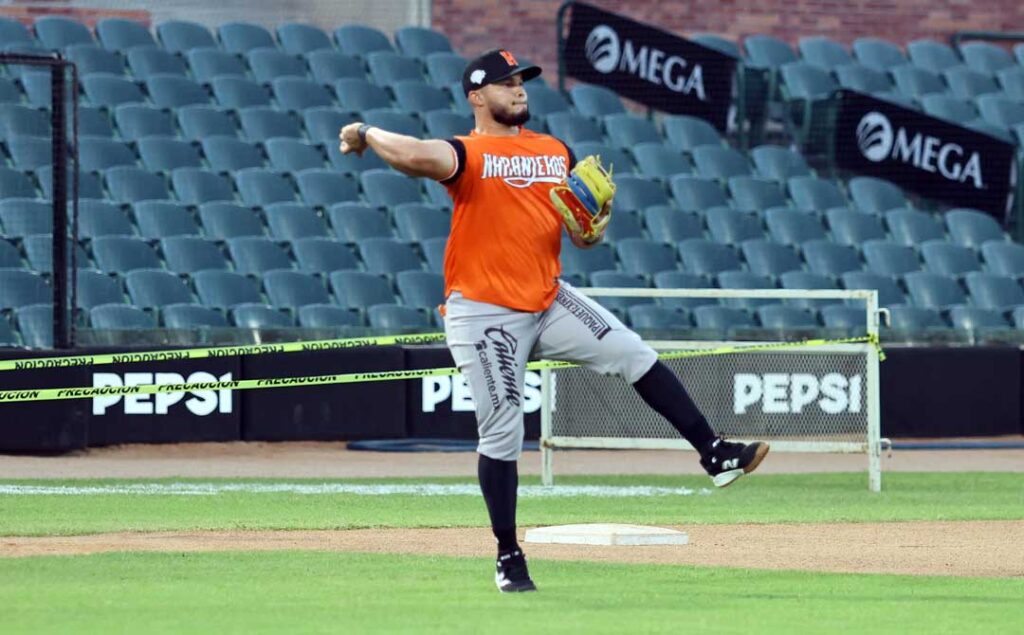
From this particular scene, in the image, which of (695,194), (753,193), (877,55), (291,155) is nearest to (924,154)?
(877,55)

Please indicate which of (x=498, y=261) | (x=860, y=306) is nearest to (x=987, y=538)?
(x=498, y=261)

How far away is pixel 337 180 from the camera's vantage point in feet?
63.3

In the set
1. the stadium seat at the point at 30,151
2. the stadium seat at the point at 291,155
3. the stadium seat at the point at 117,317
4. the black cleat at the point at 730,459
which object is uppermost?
the stadium seat at the point at 291,155

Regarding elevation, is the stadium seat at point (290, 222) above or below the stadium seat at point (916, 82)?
below

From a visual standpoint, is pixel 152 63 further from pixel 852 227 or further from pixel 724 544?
pixel 724 544

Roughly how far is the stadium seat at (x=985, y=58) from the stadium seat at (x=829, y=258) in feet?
18.4

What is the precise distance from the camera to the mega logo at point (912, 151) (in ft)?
74.3

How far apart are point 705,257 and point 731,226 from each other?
831 mm

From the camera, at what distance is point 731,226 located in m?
20.5

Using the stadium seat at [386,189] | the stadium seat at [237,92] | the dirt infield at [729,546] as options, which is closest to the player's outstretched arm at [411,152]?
the dirt infield at [729,546]

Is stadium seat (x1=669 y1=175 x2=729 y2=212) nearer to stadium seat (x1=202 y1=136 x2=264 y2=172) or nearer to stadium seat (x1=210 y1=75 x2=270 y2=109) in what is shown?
stadium seat (x1=210 y1=75 x2=270 y2=109)

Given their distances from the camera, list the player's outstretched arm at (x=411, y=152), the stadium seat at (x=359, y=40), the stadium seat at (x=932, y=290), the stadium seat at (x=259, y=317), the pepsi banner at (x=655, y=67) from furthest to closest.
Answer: the pepsi banner at (x=655, y=67) → the stadium seat at (x=359, y=40) → the stadium seat at (x=932, y=290) → the stadium seat at (x=259, y=317) → the player's outstretched arm at (x=411, y=152)

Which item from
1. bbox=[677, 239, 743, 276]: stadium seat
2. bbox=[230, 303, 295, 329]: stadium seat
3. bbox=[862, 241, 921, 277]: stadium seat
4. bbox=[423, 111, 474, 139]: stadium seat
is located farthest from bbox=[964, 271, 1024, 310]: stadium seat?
bbox=[230, 303, 295, 329]: stadium seat

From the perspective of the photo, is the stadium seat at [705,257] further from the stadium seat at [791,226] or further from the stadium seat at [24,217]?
the stadium seat at [24,217]
